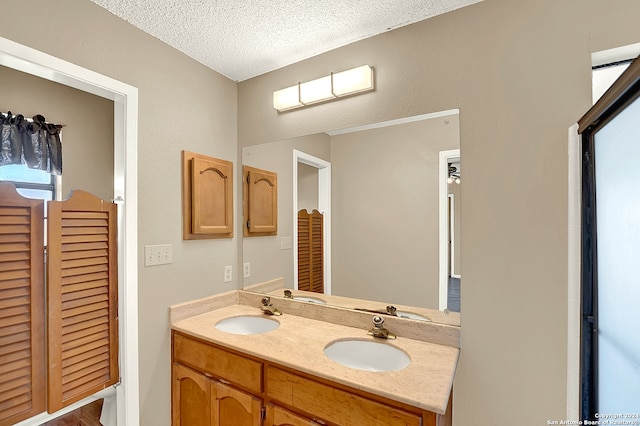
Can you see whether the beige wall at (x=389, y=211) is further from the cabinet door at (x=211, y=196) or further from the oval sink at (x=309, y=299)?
the cabinet door at (x=211, y=196)

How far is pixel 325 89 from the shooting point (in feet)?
5.53

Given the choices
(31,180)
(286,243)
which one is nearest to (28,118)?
(31,180)

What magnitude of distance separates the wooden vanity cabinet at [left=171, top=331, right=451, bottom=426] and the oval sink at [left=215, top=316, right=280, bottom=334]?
0.24 metres

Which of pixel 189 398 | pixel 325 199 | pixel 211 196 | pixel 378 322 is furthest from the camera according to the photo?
pixel 211 196

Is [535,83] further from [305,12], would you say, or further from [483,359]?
[483,359]

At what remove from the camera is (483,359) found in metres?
1.25

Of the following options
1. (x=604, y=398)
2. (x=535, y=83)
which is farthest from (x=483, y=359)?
(x=535, y=83)

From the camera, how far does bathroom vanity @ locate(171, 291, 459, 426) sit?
3.29 ft

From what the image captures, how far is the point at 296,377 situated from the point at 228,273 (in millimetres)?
1027

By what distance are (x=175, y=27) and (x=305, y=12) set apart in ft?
2.31

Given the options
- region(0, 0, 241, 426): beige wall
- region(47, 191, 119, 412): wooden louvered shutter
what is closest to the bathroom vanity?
region(0, 0, 241, 426): beige wall

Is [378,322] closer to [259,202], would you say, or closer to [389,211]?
[389,211]

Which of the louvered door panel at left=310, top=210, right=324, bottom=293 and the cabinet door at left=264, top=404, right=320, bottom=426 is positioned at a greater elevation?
the louvered door panel at left=310, top=210, right=324, bottom=293

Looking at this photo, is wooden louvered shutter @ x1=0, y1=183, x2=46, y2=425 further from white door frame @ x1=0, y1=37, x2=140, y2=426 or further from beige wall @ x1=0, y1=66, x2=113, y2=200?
beige wall @ x1=0, y1=66, x2=113, y2=200
